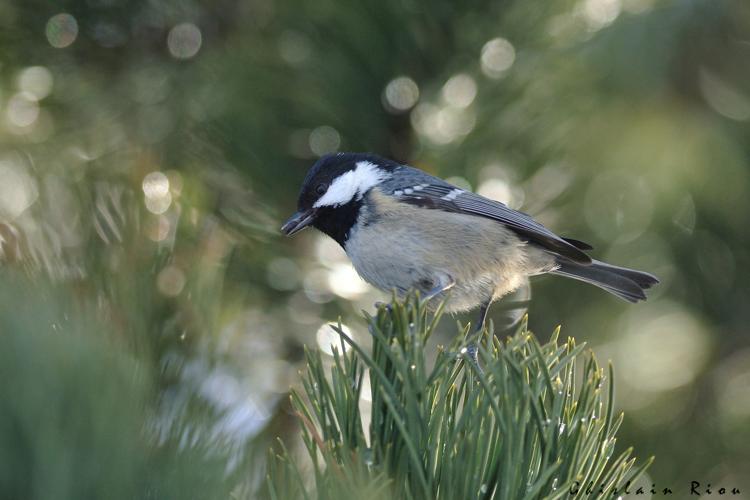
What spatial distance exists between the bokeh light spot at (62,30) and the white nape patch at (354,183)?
0.69m

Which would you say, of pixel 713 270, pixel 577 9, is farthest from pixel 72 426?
pixel 713 270

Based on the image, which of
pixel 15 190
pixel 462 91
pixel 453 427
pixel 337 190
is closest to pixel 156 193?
pixel 15 190

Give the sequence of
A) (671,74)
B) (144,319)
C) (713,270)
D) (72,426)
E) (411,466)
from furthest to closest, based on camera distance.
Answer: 1. (713,270)
2. (671,74)
3. (411,466)
4. (144,319)
5. (72,426)

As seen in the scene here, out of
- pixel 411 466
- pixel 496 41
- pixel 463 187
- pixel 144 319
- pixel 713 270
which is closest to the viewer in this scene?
pixel 144 319

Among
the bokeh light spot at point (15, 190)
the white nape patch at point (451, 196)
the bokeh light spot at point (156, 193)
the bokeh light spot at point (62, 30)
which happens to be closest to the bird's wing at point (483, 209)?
the white nape patch at point (451, 196)

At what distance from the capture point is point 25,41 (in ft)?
6.13

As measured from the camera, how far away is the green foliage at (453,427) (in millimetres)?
1006

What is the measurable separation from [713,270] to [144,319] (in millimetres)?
1953

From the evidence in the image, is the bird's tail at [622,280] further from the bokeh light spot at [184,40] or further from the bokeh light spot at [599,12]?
the bokeh light spot at [184,40]

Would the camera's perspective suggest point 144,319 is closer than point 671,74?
Yes

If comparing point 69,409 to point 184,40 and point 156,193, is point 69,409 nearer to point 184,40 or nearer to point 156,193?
point 156,193

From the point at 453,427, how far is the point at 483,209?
53.0 inches

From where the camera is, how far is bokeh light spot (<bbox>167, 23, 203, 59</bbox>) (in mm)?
1958

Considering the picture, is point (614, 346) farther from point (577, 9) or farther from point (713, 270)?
point (577, 9)
